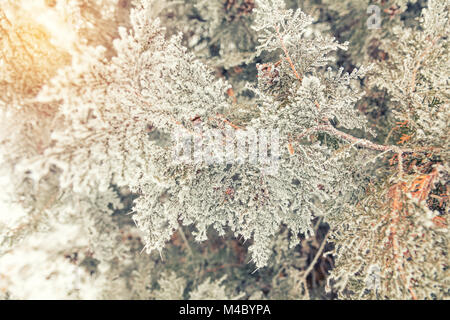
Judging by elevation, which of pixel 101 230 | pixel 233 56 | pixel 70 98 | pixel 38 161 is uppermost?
pixel 233 56

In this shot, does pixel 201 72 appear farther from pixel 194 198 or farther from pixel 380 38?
pixel 380 38

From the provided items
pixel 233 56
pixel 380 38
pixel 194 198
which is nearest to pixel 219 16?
pixel 233 56

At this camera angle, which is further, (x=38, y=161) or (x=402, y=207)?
(x=402, y=207)

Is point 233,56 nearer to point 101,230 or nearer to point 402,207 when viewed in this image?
point 402,207

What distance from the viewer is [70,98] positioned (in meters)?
1.39

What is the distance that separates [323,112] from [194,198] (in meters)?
1.06

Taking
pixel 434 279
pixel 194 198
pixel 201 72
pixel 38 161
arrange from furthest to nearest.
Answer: pixel 194 198
pixel 201 72
pixel 434 279
pixel 38 161

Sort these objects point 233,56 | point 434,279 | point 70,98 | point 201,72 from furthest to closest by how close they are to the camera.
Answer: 1. point 233,56
2. point 201,72
3. point 434,279
4. point 70,98

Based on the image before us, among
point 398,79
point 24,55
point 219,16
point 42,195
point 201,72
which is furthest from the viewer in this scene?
point 42,195

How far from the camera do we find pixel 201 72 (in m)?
1.74

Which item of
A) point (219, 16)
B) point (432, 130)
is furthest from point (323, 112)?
point (219, 16)

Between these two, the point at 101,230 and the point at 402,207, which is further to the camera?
the point at 101,230

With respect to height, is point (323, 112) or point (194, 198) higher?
point (323, 112)

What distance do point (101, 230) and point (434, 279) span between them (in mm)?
3548
